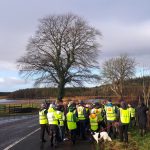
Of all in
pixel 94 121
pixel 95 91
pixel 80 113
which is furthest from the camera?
pixel 95 91

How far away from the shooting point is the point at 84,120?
2070 centimetres

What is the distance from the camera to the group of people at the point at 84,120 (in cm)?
1845

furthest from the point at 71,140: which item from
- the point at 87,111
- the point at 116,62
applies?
the point at 116,62

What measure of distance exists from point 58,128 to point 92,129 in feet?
7.30

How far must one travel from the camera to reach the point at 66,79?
62344mm

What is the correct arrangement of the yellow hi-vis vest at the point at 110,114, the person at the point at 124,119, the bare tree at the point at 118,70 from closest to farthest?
the person at the point at 124,119 < the yellow hi-vis vest at the point at 110,114 < the bare tree at the point at 118,70

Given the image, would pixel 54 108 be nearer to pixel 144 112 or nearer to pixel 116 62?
pixel 144 112

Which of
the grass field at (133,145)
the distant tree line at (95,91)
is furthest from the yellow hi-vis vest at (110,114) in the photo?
the distant tree line at (95,91)

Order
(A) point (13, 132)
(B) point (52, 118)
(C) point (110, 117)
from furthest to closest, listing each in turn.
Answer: (A) point (13, 132) → (C) point (110, 117) → (B) point (52, 118)

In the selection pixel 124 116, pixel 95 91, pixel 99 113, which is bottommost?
pixel 124 116

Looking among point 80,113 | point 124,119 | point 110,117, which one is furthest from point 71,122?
point 124,119

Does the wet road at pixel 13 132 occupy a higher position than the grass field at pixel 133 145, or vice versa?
the wet road at pixel 13 132

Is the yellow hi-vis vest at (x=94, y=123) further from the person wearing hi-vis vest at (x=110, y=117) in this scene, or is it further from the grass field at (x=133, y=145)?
the grass field at (x=133, y=145)

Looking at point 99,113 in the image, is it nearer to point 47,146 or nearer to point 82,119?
point 82,119
